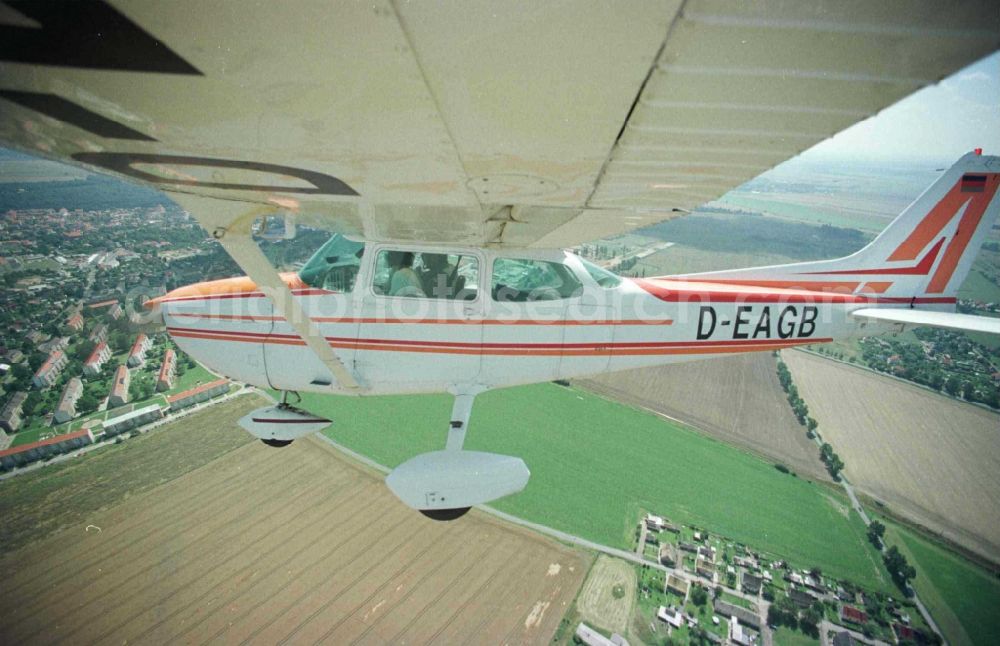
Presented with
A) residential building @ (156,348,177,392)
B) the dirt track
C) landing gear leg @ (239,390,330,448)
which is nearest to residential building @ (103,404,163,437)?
residential building @ (156,348,177,392)

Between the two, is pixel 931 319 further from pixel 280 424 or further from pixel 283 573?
pixel 283 573

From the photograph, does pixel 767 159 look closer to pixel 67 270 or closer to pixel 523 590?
pixel 523 590

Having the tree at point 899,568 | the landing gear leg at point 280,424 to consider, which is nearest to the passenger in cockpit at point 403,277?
the landing gear leg at point 280,424

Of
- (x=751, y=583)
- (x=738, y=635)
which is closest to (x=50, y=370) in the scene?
(x=738, y=635)

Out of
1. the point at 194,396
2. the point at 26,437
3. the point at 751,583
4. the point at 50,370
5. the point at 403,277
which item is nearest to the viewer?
the point at 403,277

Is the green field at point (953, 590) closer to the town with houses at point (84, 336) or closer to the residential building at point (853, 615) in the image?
the residential building at point (853, 615)

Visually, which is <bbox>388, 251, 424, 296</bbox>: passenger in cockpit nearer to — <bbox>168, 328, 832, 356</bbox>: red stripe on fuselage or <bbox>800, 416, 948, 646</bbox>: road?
<bbox>168, 328, 832, 356</bbox>: red stripe on fuselage
